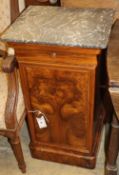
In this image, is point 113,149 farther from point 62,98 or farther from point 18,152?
point 18,152

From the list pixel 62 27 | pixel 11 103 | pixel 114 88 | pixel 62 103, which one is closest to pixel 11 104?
pixel 11 103

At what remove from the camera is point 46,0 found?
1864 mm

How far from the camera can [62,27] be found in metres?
1.39

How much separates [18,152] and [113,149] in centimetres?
54

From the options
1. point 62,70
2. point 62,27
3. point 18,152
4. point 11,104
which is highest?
point 62,27

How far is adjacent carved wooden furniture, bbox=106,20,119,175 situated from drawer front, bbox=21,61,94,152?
134 mm

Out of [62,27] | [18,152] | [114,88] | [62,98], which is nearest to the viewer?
[114,88]

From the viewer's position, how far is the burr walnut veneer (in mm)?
1318

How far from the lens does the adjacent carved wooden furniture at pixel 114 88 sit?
1192mm

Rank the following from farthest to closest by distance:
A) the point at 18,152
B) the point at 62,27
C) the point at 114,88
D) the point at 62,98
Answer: the point at 18,152
the point at 62,98
the point at 62,27
the point at 114,88

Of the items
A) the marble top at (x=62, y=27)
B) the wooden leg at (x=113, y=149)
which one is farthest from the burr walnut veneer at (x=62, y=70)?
the wooden leg at (x=113, y=149)

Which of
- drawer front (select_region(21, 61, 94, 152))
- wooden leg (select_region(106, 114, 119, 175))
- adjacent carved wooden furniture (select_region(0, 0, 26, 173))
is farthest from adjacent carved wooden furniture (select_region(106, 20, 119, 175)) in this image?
adjacent carved wooden furniture (select_region(0, 0, 26, 173))

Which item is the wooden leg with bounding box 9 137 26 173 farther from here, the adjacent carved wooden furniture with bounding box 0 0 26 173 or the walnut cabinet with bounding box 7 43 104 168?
the walnut cabinet with bounding box 7 43 104 168

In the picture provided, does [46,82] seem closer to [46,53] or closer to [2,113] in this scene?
[46,53]
